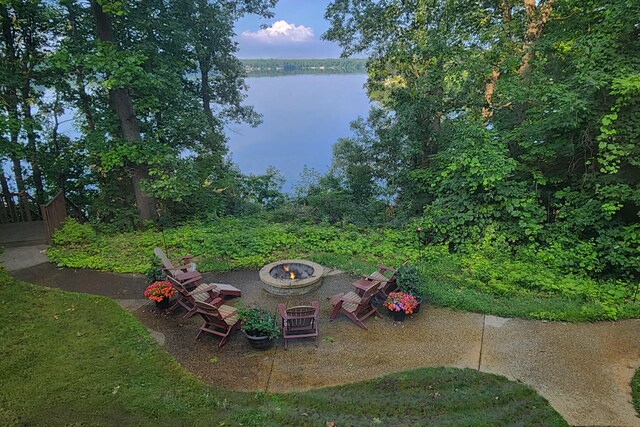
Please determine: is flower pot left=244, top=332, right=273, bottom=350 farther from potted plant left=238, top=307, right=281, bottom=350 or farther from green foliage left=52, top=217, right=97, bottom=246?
green foliage left=52, top=217, right=97, bottom=246

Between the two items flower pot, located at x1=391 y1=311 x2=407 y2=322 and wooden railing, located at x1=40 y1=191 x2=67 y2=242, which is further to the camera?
wooden railing, located at x1=40 y1=191 x2=67 y2=242

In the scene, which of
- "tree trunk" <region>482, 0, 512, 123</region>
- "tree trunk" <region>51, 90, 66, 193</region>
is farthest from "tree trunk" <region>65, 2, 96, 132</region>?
"tree trunk" <region>482, 0, 512, 123</region>

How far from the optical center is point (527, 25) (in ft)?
32.8

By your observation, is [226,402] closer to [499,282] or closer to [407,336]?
[407,336]

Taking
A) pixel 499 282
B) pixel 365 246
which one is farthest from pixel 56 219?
pixel 499 282

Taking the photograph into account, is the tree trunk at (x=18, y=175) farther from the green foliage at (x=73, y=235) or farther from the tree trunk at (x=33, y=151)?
the green foliage at (x=73, y=235)

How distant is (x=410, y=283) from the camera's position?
609cm

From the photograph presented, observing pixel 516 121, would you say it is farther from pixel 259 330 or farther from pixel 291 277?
pixel 259 330

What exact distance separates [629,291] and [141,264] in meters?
9.36

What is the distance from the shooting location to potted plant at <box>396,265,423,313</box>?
6070mm

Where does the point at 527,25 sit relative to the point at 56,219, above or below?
above

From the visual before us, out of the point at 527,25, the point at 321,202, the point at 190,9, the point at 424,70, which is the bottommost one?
the point at 321,202

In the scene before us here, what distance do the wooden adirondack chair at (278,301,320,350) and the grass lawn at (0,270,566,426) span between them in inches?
41.7

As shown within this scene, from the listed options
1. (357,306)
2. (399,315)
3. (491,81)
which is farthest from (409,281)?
(491,81)
